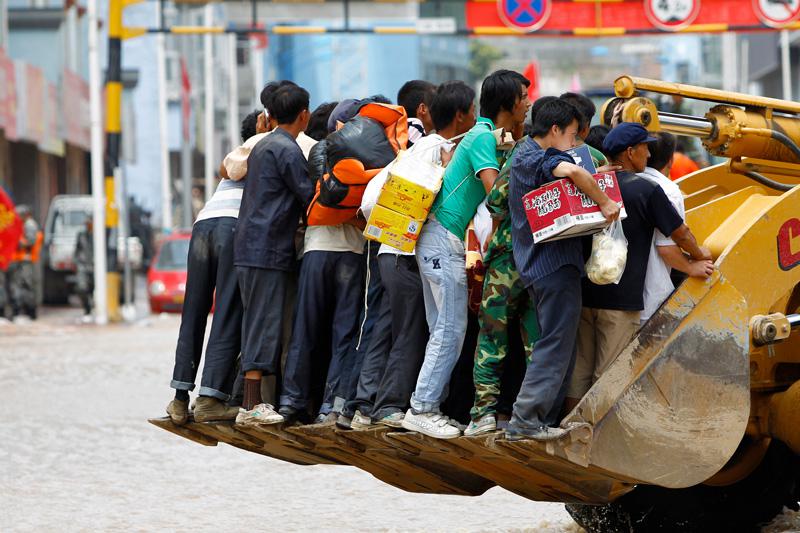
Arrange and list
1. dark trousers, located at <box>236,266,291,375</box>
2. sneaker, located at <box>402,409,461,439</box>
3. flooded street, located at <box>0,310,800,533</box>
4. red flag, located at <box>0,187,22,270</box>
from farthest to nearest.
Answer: red flag, located at <box>0,187,22,270</box> → flooded street, located at <box>0,310,800,533</box> → dark trousers, located at <box>236,266,291,375</box> → sneaker, located at <box>402,409,461,439</box>

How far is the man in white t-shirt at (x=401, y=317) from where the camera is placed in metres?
5.95

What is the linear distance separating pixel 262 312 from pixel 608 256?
1805 millimetres

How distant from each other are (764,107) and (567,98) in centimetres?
81

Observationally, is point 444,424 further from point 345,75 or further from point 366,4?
point 345,75

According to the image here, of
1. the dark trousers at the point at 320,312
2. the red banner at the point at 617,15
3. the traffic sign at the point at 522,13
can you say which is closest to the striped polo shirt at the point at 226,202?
the dark trousers at the point at 320,312

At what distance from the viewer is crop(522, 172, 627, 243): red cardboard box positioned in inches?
206

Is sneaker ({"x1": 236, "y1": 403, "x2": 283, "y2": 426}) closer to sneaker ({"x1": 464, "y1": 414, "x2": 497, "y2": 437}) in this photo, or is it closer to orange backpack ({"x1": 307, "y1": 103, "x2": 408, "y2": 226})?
orange backpack ({"x1": 307, "y1": 103, "x2": 408, "y2": 226})

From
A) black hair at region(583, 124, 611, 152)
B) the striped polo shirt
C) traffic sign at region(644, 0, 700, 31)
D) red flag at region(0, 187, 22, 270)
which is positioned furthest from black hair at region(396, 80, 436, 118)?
red flag at region(0, 187, 22, 270)

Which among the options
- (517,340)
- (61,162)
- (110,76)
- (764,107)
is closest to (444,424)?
(517,340)

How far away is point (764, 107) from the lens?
6.22m

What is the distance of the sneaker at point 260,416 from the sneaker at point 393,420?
566mm

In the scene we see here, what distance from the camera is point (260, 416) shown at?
20.6 feet

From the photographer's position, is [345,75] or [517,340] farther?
[345,75]

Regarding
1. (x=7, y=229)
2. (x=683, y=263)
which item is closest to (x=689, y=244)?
(x=683, y=263)
